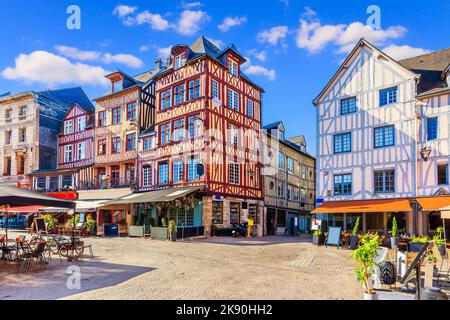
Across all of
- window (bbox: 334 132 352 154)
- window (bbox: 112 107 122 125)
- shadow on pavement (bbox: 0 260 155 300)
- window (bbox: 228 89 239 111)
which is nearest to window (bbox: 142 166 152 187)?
window (bbox: 112 107 122 125)

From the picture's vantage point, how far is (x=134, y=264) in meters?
10.4

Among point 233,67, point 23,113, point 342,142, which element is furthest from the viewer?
point 23,113

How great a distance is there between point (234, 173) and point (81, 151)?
14.6m

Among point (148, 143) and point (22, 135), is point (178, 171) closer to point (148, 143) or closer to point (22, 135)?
point (148, 143)

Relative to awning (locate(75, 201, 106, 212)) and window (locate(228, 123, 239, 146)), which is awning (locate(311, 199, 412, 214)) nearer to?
window (locate(228, 123, 239, 146))

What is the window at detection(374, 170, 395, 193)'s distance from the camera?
59.6ft

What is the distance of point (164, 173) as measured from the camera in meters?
24.5

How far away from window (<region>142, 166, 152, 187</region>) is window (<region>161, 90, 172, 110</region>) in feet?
14.5

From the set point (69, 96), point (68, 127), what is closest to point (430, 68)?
point (68, 127)

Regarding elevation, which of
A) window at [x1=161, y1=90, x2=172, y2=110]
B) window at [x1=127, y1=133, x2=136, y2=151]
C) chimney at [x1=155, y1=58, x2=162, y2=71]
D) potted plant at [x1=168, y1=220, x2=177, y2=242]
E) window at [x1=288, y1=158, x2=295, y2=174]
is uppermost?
chimney at [x1=155, y1=58, x2=162, y2=71]

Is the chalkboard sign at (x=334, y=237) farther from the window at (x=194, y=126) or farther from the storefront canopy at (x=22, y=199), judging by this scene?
the storefront canopy at (x=22, y=199)
